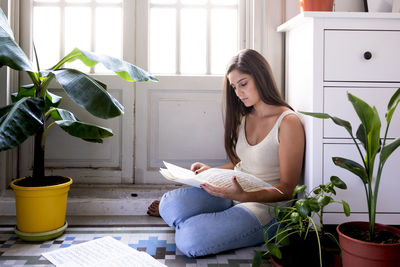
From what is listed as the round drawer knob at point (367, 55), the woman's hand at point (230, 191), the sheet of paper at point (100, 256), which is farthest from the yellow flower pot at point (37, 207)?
the round drawer knob at point (367, 55)

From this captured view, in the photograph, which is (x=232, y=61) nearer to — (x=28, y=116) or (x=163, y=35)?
(x=163, y=35)

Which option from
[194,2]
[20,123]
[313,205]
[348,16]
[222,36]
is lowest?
[313,205]

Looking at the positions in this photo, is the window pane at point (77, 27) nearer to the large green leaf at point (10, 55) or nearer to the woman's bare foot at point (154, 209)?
the large green leaf at point (10, 55)

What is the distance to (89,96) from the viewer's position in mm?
1150

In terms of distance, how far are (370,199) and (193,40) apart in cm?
121

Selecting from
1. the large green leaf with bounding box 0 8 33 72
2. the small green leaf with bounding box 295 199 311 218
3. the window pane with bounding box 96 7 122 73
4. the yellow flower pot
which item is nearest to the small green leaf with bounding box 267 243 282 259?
the small green leaf with bounding box 295 199 311 218

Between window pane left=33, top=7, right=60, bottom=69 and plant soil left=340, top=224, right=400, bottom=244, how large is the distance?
1538mm

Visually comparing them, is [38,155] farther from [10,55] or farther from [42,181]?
[10,55]

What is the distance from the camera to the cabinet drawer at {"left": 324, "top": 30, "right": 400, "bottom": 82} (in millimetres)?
1230

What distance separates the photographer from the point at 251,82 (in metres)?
1.38

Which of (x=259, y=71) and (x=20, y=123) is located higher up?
(x=259, y=71)

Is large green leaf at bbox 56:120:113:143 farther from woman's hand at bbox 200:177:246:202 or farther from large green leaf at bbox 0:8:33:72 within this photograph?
woman's hand at bbox 200:177:246:202

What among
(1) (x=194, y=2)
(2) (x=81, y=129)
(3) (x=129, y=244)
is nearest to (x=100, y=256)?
(3) (x=129, y=244)

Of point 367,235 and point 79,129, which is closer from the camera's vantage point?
point 367,235
